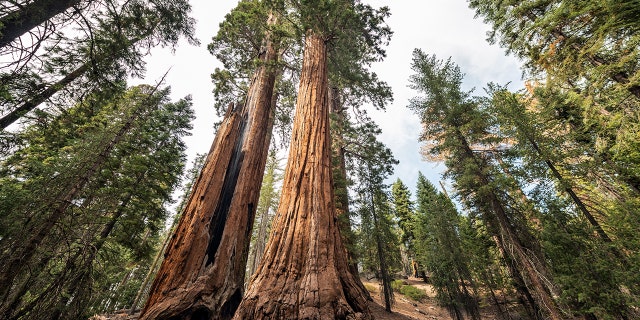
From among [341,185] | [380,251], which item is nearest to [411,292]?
[380,251]

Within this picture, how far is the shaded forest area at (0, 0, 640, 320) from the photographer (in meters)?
2.57

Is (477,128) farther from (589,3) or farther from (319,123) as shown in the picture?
(319,123)

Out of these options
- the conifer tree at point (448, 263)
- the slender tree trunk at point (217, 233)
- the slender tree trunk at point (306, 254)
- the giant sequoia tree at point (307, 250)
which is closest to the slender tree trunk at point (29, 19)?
the slender tree trunk at point (217, 233)

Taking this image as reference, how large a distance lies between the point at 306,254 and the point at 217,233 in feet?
6.62

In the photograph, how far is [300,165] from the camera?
2.55 m

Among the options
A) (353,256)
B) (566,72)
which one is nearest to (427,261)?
(353,256)

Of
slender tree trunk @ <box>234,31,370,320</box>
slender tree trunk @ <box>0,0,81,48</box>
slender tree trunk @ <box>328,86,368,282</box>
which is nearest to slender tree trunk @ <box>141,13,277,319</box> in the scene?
slender tree trunk @ <box>234,31,370,320</box>

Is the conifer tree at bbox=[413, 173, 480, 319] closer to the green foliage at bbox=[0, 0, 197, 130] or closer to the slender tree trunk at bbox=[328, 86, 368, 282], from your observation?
the slender tree trunk at bbox=[328, 86, 368, 282]

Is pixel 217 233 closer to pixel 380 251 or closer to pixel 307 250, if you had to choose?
pixel 307 250

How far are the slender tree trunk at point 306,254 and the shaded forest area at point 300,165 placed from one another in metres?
0.01

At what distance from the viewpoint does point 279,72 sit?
610cm

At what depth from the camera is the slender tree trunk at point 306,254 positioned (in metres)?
1.46

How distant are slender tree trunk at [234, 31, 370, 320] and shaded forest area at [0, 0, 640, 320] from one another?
14mm

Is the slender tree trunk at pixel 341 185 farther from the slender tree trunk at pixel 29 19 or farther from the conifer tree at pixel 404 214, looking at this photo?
the conifer tree at pixel 404 214
